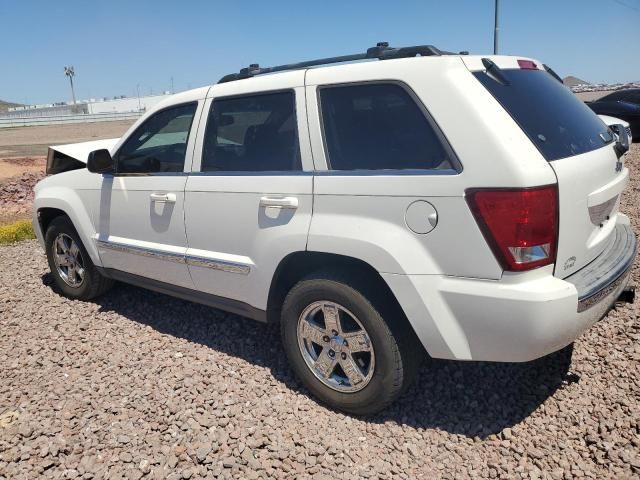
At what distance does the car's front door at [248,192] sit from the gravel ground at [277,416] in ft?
1.91

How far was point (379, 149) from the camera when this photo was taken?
8.68 feet

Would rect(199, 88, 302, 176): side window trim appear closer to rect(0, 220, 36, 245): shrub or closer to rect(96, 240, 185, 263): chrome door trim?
rect(96, 240, 185, 263): chrome door trim

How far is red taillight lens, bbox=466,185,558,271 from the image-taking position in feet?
7.28

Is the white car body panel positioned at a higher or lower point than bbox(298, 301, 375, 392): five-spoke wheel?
higher

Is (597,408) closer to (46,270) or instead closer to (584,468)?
(584,468)

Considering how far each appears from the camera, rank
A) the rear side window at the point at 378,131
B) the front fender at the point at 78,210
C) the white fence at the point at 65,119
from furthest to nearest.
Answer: the white fence at the point at 65,119 < the front fender at the point at 78,210 < the rear side window at the point at 378,131

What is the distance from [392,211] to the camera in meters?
2.51

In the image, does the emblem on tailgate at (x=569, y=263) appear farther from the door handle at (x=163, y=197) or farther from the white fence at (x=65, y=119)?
the white fence at (x=65, y=119)

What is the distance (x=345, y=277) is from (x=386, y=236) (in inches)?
14.9

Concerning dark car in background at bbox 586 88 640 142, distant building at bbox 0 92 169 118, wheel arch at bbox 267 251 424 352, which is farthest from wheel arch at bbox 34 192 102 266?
distant building at bbox 0 92 169 118

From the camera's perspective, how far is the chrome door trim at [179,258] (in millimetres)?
3234

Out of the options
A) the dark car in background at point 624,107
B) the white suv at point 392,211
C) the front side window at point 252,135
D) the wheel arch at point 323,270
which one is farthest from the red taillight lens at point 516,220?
the dark car in background at point 624,107

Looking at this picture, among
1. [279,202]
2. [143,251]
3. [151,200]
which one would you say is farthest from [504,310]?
[143,251]

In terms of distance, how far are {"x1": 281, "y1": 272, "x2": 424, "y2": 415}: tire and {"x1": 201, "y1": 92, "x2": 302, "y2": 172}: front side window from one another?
77 centimetres
